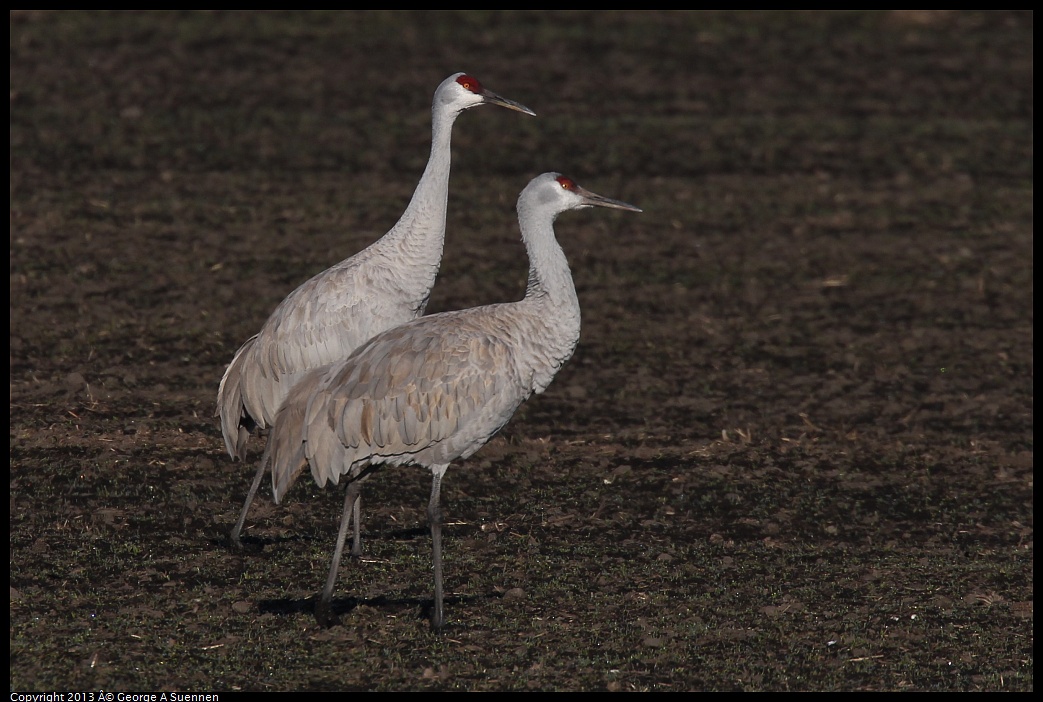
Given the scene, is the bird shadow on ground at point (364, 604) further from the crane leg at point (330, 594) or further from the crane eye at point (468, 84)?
the crane eye at point (468, 84)

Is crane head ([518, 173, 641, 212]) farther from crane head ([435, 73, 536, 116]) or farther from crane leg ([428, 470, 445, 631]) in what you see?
crane leg ([428, 470, 445, 631])

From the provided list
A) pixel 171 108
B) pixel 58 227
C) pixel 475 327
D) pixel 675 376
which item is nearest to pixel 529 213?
pixel 475 327

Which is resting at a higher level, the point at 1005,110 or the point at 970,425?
the point at 1005,110

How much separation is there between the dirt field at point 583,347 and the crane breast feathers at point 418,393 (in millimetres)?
748

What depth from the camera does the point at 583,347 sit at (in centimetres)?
980

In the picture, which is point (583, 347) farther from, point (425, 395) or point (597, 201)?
point (425, 395)

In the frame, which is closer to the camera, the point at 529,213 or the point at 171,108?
the point at 529,213

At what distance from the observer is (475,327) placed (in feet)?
21.8

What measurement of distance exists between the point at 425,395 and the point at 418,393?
0.03m

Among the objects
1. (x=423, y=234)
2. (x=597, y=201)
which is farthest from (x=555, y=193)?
(x=423, y=234)

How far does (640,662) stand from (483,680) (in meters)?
0.66

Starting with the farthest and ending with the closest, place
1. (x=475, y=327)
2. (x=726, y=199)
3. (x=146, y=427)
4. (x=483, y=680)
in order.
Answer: (x=726, y=199), (x=146, y=427), (x=475, y=327), (x=483, y=680)

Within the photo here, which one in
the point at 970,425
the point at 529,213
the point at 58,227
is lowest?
the point at 970,425

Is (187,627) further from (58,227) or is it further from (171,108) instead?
(171,108)
